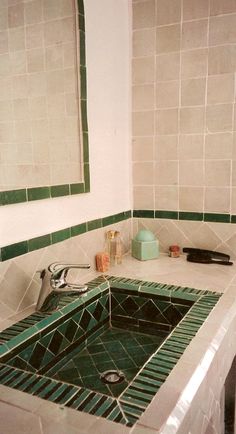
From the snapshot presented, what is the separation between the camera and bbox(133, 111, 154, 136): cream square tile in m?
1.67

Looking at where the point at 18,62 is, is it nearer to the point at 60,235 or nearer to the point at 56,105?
the point at 56,105

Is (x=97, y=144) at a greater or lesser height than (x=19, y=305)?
greater

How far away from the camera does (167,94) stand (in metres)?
1.62

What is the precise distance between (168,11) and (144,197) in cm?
84

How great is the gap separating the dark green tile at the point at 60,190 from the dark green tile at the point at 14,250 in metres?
0.22

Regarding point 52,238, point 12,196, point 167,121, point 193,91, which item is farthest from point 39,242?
point 193,91

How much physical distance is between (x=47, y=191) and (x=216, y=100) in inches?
33.8

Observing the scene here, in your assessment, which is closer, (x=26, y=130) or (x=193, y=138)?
(x=26, y=130)

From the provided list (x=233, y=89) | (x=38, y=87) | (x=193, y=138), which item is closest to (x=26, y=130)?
(x=38, y=87)

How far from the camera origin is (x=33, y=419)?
621mm

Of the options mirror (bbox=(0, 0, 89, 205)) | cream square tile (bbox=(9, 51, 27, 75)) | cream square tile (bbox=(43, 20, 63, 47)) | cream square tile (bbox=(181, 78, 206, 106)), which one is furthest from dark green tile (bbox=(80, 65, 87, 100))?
Result: cream square tile (bbox=(181, 78, 206, 106))

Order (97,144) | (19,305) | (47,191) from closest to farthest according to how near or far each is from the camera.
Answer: (19,305) < (47,191) < (97,144)

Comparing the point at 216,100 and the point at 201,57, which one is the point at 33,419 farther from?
the point at 201,57

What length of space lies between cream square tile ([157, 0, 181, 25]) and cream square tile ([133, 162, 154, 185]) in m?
0.64
